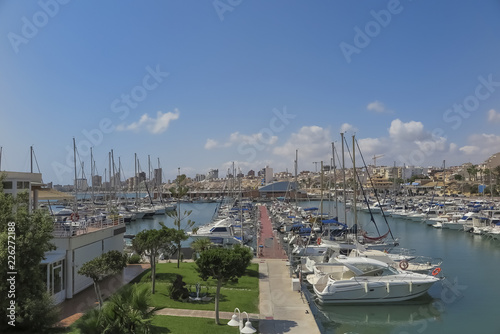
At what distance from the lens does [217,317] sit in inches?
522

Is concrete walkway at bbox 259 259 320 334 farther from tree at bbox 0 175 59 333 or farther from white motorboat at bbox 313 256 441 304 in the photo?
tree at bbox 0 175 59 333

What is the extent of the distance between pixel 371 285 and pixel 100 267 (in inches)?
528

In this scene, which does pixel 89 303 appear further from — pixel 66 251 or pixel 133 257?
pixel 133 257

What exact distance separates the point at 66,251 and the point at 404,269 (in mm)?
18191

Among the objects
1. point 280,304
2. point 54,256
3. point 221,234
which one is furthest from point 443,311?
point 221,234

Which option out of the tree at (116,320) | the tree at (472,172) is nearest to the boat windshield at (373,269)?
the tree at (116,320)

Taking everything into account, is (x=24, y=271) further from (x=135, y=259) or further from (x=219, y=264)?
(x=135, y=259)

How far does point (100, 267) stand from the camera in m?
13.1

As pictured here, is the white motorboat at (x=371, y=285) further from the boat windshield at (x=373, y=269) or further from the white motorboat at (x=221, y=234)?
the white motorboat at (x=221, y=234)

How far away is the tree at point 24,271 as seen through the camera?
9.69 metres

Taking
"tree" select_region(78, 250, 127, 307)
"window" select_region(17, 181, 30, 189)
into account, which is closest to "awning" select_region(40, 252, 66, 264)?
"tree" select_region(78, 250, 127, 307)

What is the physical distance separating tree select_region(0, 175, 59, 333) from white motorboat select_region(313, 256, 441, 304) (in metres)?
13.5

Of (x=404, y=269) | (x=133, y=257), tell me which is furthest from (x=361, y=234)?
(x=133, y=257)

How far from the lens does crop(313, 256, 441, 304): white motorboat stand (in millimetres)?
19734
